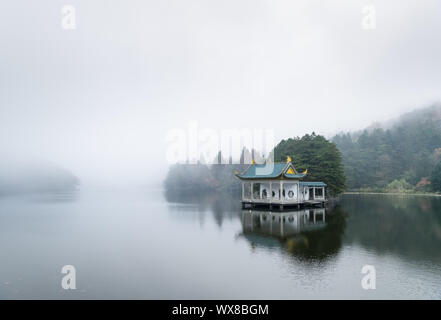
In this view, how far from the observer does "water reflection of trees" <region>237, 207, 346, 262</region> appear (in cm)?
1441

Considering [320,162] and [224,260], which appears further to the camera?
[320,162]

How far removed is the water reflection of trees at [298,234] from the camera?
47.3ft

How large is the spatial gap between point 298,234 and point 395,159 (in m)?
73.6

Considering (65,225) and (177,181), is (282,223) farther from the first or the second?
(177,181)

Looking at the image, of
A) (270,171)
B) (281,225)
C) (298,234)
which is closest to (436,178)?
(270,171)

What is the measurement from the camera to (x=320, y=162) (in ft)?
135

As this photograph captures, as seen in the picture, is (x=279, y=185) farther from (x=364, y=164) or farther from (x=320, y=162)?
(x=364, y=164)

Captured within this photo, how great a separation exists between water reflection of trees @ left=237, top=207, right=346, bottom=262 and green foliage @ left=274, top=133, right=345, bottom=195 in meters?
15.6

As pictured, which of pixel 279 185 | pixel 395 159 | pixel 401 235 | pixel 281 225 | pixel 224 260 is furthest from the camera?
pixel 395 159

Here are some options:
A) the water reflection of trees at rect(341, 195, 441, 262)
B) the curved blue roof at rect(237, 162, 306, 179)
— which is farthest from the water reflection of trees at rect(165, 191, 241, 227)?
the water reflection of trees at rect(341, 195, 441, 262)

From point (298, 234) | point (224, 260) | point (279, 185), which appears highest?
point (279, 185)

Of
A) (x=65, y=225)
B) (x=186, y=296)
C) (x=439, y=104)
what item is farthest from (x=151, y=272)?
(x=439, y=104)

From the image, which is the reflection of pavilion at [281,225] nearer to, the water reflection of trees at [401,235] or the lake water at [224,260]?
the lake water at [224,260]
